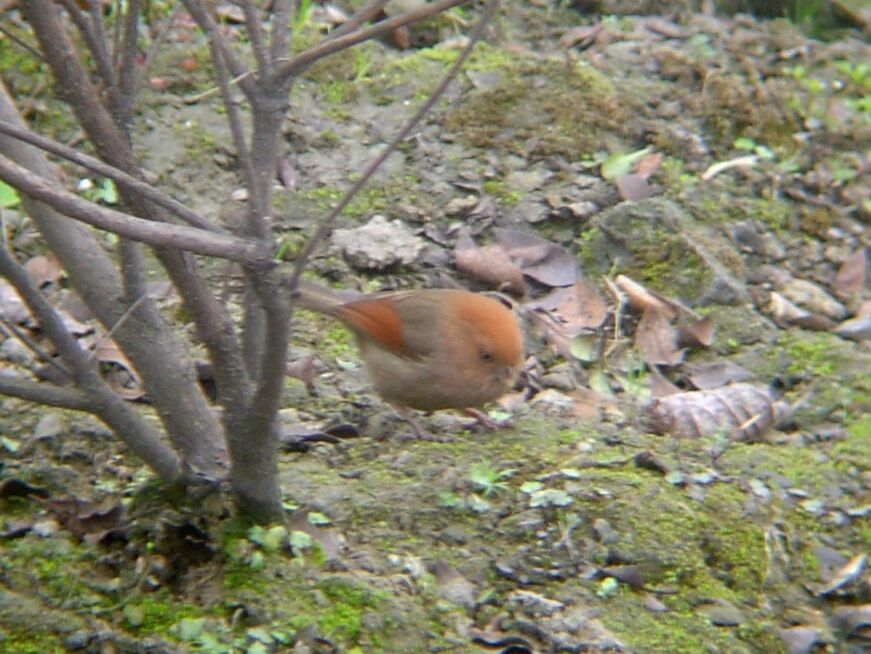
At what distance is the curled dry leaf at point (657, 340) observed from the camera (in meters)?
4.83

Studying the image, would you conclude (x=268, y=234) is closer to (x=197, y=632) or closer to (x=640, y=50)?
(x=197, y=632)

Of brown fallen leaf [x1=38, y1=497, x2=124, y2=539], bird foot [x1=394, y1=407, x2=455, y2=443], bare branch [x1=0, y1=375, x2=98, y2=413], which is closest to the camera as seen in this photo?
bare branch [x1=0, y1=375, x2=98, y2=413]

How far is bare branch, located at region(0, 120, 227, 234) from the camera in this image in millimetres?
2314

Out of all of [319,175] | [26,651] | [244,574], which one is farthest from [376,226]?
[26,651]

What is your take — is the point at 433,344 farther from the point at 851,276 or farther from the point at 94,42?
the point at 851,276

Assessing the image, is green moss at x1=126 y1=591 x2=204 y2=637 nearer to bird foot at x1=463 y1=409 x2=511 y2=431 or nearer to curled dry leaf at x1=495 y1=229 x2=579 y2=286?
bird foot at x1=463 y1=409 x2=511 y2=431

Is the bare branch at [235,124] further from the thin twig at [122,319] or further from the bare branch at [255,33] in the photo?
the thin twig at [122,319]

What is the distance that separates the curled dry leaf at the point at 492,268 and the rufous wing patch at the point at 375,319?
2.38ft

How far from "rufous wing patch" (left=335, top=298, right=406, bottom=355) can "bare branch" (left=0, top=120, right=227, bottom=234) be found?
1811mm

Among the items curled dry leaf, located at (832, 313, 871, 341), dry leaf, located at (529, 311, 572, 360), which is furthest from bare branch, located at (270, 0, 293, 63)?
curled dry leaf, located at (832, 313, 871, 341)

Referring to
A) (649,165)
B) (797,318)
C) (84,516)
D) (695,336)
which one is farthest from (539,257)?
(84,516)

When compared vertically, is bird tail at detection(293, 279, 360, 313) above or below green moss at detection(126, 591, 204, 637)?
below

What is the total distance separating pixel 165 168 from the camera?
5.18 metres

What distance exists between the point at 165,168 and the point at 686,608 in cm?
292
